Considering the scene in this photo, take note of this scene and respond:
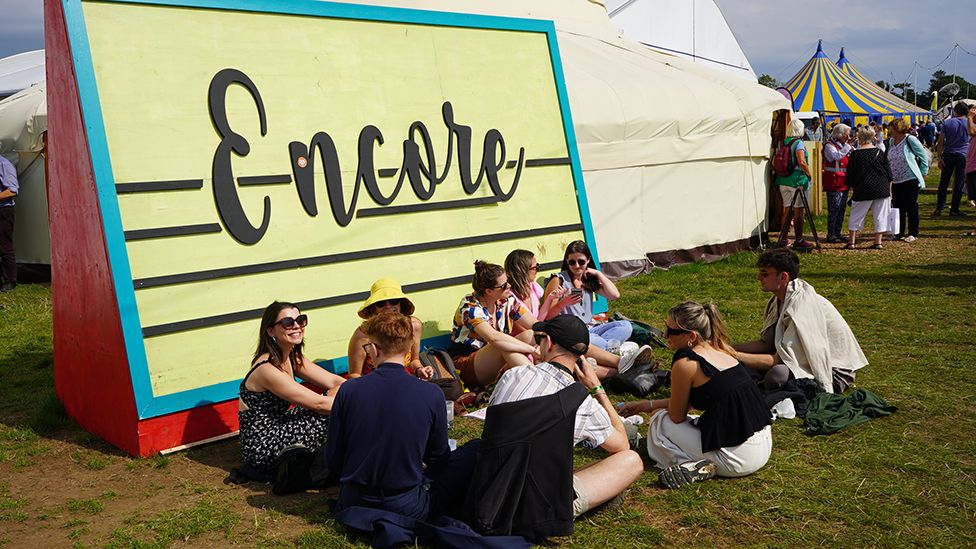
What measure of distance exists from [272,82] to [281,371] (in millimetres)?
2230

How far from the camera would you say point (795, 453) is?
16.9ft

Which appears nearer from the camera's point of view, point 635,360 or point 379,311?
point 379,311

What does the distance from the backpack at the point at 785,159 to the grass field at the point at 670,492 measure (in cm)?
603

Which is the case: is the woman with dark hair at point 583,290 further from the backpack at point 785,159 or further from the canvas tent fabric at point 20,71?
the canvas tent fabric at point 20,71

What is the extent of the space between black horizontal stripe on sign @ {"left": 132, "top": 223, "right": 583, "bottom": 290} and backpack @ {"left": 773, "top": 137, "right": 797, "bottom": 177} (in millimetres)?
6161

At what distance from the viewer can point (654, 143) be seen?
11.2m

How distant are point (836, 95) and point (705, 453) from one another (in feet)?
90.5

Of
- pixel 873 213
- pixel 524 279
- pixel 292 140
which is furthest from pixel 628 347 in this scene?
pixel 873 213

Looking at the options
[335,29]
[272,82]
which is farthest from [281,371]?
[335,29]

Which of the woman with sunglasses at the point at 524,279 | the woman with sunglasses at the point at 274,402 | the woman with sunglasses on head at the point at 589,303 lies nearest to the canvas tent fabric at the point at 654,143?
the woman with sunglasses on head at the point at 589,303

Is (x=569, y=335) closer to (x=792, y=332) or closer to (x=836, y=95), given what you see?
(x=792, y=332)

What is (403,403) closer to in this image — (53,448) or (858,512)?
(858,512)

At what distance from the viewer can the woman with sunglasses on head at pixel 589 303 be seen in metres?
6.57

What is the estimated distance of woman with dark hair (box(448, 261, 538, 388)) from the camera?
6156mm
